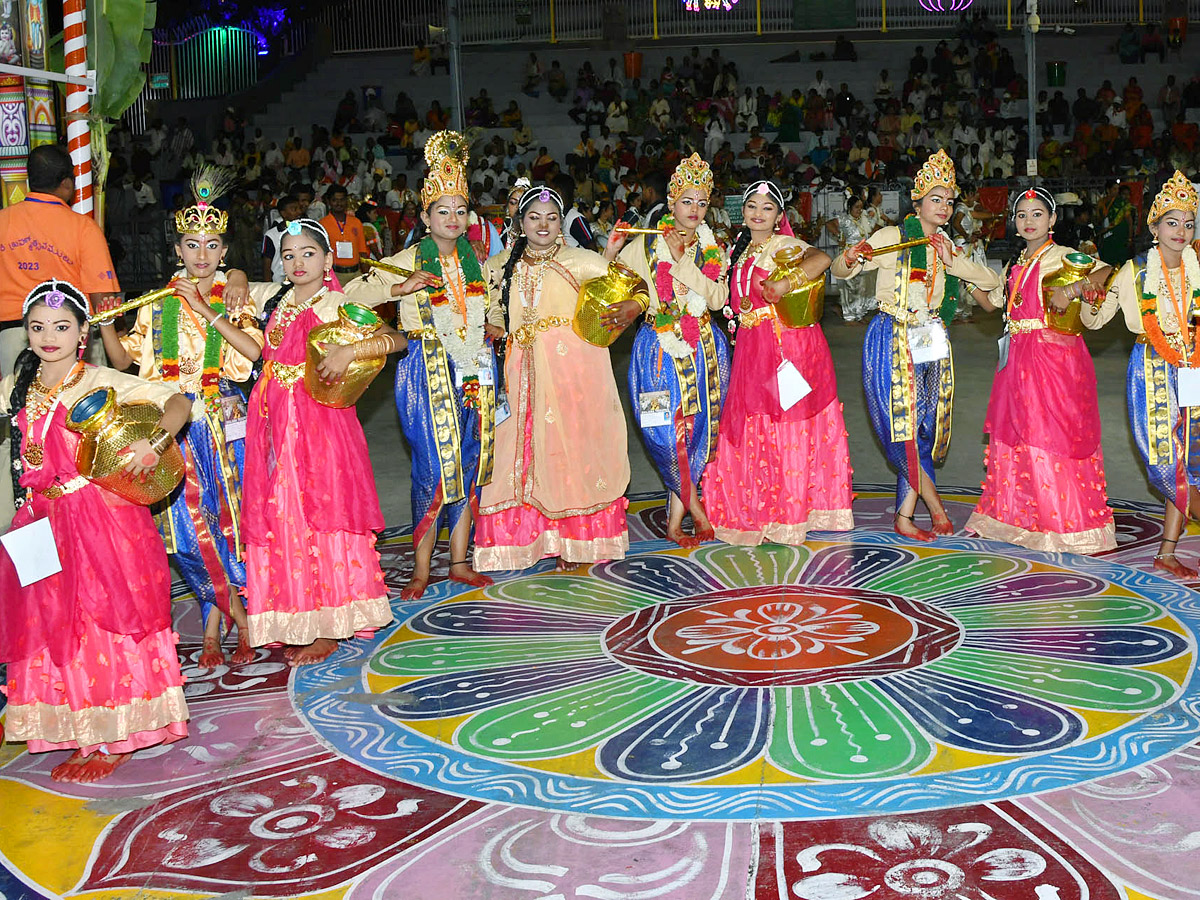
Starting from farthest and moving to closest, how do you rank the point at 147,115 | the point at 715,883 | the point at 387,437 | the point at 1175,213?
the point at 147,115 < the point at 387,437 < the point at 1175,213 < the point at 715,883

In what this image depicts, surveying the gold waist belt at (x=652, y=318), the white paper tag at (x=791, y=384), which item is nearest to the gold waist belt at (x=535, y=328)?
the gold waist belt at (x=652, y=318)

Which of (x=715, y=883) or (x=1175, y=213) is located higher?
(x=1175, y=213)

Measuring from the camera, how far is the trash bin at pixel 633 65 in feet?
72.7

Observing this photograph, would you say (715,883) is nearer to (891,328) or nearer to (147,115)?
(891,328)

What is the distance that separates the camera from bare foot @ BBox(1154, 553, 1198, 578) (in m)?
5.61

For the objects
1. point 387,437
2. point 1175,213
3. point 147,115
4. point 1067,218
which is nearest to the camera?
point 1175,213

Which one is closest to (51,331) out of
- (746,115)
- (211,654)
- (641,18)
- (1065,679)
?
(211,654)

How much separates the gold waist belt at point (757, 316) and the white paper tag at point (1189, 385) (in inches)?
71.0

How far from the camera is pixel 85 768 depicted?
4.09 m

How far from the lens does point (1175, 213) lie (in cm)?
548

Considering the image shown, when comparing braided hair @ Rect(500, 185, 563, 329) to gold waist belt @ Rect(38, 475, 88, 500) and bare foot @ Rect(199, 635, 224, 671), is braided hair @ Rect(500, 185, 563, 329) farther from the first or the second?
gold waist belt @ Rect(38, 475, 88, 500)

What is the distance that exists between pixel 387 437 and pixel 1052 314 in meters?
5.24

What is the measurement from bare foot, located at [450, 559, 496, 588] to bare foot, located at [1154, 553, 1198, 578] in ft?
9.69

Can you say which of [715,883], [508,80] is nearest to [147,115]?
[508,80]
